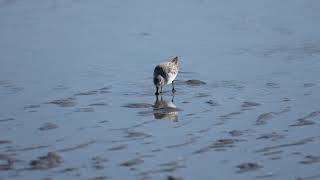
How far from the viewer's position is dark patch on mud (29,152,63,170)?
36.3 ft

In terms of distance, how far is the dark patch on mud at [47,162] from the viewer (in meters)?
11.1

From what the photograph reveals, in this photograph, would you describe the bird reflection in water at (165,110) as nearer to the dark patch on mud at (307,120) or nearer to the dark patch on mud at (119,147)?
the dark patch on mud at (119,147)

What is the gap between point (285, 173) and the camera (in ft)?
35.5

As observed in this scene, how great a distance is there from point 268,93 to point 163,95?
223cm

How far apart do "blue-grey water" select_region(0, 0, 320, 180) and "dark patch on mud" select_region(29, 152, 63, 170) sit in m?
0.03

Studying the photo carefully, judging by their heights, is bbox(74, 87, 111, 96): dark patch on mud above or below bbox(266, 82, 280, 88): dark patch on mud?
below

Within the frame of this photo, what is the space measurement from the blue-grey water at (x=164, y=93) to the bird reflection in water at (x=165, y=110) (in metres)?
0.04

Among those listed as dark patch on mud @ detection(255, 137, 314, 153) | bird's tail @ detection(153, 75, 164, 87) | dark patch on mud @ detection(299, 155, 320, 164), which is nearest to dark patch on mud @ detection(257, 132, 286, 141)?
dark patch on mud @ detection(255, 137, 314, 153)

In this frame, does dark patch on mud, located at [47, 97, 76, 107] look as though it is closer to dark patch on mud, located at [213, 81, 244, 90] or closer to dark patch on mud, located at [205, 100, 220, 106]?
dark patch on mud, located at [205, 100, 220, 106]

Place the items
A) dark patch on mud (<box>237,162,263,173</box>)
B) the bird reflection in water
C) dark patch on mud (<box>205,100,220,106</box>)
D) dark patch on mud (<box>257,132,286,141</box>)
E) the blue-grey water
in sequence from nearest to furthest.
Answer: dark patch on mud (<box>237,162,263,173</box>)
the blue-grey water
dark patch on mud (<box>257,132,286,141</box>)
the bird reflection in water
dark patch on mud (<box>205,100,220,106</box>)

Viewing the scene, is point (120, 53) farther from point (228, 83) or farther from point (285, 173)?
point (285, 173)

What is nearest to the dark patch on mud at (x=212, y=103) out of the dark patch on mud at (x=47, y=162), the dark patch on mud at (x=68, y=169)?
the dark patch on mud at (x=47, y=162)

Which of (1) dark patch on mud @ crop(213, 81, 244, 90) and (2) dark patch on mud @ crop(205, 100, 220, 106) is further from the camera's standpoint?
(1) dark patch on mud @ crop(213, 81, 244, 90)

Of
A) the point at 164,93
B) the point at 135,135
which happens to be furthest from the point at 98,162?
the point at 164,93
